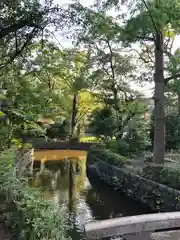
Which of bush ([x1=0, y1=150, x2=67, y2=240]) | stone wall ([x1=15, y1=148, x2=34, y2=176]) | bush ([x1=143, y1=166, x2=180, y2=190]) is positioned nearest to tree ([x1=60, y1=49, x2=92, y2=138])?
stone wall ([x1=15, y1=148, x2=34, y2=176])

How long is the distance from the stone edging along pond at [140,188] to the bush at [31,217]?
3893 millimetres

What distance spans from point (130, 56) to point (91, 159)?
24.6 ft

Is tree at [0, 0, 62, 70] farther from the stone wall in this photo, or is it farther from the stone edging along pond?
the stone edging along pond

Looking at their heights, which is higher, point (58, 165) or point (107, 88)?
point (107, 88)

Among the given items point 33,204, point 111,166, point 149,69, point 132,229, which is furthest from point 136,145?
point 132,229

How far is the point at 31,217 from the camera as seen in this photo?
15.7ft

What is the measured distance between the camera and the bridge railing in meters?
2.25

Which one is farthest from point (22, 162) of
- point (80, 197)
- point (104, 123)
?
point (104, 123)

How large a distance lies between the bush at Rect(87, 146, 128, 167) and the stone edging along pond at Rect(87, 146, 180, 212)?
0.58 ft

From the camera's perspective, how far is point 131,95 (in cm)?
2042

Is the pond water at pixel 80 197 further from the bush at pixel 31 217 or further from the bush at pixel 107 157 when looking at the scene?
the bush at pixel 31 217

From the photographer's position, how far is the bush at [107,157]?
43.0 feet

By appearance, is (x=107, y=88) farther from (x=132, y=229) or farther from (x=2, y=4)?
(x=132, y=229)

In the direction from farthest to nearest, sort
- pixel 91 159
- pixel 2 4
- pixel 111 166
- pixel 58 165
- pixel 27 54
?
pixel 58 165 → pixel 91 159 → pixel 111 166 → pixel 27 54 → pixel 2 4
